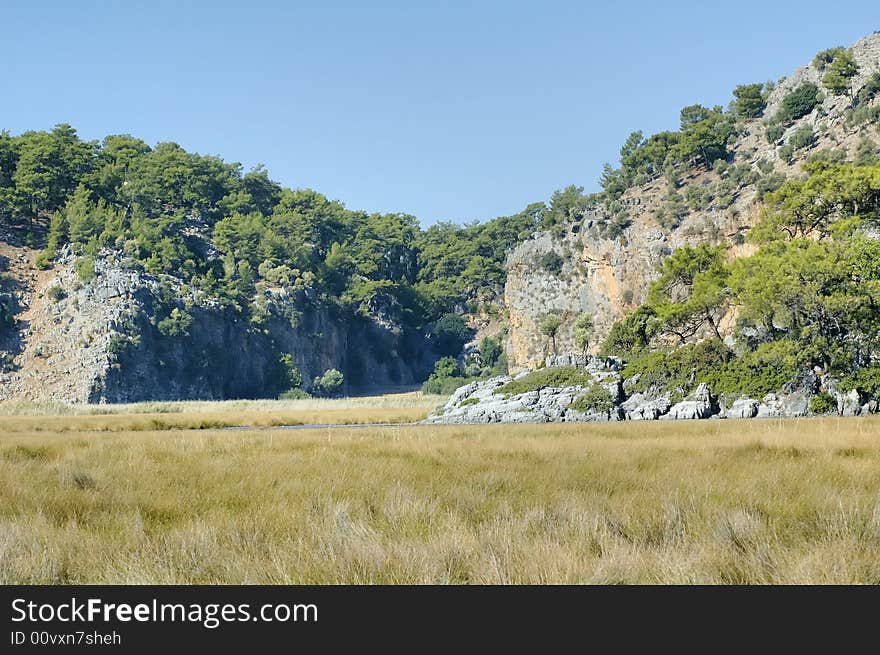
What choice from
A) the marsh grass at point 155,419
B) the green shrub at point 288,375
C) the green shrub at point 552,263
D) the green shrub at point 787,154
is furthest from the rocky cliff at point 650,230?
the marsh grass at point 155,419

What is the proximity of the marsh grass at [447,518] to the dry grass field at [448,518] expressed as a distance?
3cm

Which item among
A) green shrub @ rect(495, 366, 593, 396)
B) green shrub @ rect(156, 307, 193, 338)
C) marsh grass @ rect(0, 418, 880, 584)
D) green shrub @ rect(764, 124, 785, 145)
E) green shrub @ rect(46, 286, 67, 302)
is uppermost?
green shrub @ rect(764, 124, 785, 145)

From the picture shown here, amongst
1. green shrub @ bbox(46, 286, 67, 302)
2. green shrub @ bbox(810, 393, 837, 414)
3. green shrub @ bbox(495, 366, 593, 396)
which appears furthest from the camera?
green shrub @ bbox(46, 286, 67, 302)

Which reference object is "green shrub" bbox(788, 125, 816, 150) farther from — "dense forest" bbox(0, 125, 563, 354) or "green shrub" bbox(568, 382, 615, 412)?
"green shrub" bbox(568, 382, 615, 412)

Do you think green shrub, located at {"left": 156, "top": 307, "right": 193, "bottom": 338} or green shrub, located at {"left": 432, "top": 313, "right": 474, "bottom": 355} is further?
green shrub, located at {"left": 432, "top": 313, "right": 474, "bottom": 355}

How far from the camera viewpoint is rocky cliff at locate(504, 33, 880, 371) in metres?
79.1

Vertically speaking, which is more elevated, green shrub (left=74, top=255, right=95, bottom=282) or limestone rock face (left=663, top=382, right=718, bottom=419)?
green shrub (left=74, top=255, right=95, bottom=282)

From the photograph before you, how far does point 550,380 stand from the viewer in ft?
181

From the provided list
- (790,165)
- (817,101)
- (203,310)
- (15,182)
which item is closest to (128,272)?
(203,310)

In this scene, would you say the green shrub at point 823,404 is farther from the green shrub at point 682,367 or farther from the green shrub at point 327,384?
the green shrub at point 327,384

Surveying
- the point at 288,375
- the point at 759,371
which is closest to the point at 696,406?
the point at 759,371

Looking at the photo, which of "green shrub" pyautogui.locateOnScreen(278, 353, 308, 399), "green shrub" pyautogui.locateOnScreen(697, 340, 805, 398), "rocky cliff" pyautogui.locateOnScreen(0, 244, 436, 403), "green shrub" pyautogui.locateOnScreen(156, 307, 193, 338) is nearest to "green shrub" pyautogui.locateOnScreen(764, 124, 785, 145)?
"green shrub" pyautogui.locateOnScreen(697, 340, 805, 398)

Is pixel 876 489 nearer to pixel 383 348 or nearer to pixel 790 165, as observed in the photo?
pixel 790 165

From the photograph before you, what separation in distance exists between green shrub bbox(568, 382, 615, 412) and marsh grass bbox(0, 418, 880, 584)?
31.8 metres
